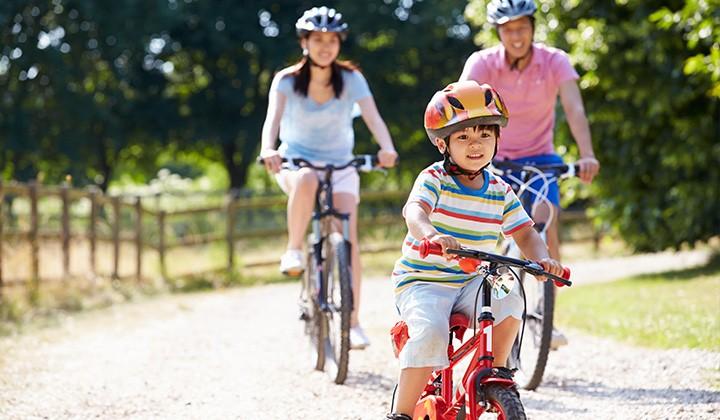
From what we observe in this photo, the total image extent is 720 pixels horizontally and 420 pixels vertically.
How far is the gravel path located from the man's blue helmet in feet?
6.73

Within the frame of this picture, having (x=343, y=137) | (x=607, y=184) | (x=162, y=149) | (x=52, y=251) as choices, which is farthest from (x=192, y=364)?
(x=162, y=149)

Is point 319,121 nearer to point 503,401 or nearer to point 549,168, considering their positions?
point 549,168

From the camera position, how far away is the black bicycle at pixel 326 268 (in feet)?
21.2

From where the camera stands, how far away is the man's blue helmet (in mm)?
6215

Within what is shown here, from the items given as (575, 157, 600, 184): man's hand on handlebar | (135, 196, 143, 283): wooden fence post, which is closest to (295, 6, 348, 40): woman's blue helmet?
(575, 157, 600, 184): man's hand on handlebar

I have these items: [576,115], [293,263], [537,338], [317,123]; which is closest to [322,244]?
[293,263]

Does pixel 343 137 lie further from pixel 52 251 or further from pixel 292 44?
pixel 292 44

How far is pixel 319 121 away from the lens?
6.98 m

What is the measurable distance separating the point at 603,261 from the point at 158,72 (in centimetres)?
2139

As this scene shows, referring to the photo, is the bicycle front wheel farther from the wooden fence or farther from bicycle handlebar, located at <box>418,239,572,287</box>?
the wooden fence

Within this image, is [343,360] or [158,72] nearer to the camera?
[343,360]

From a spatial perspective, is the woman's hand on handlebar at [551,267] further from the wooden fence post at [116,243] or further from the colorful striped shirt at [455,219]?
the wooden fence post at [116,243]

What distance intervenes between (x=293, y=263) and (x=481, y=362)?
2.94 meters

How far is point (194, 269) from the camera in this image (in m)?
17.3
